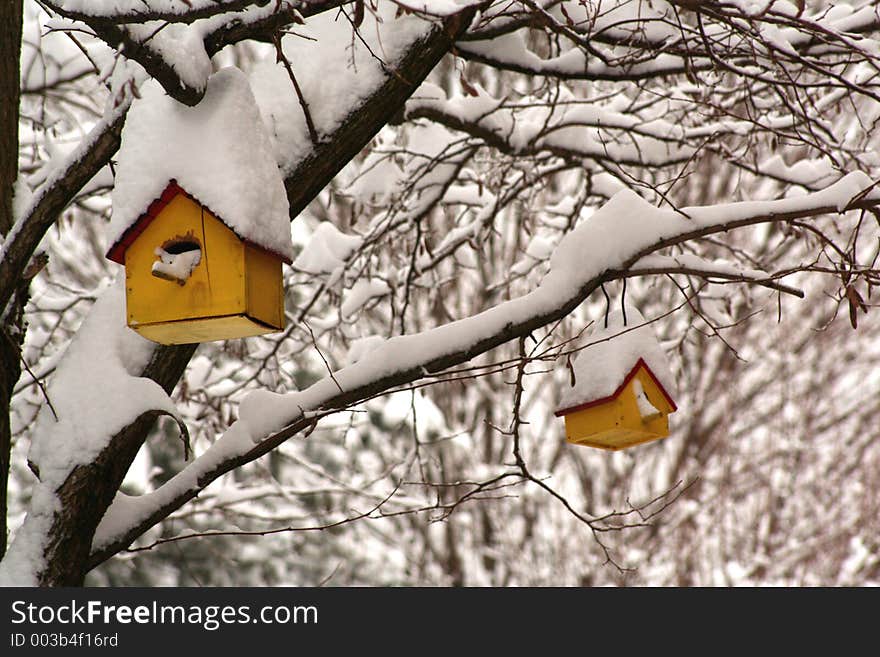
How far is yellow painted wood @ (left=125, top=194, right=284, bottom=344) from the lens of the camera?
2203mm

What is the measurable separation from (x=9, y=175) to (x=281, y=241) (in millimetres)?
1129

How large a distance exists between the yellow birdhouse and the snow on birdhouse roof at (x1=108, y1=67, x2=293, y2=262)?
0.09 feet

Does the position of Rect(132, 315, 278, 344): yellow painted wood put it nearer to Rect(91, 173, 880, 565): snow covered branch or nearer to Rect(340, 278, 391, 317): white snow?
Rect(91, 173, 880, 565): snow covered branch

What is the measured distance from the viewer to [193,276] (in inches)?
88.5

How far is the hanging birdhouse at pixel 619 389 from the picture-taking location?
2.92 meters

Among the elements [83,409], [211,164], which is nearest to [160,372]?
[83,409]

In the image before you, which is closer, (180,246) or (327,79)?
(180,246)

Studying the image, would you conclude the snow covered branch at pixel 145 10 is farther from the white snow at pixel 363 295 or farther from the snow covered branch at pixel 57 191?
the white snow at pixel 363 295

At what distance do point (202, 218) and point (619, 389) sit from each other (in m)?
1.31

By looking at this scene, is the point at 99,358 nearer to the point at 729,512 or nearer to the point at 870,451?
the point at 729,512

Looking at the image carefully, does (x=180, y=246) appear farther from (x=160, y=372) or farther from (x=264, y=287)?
(x=160, y=372)

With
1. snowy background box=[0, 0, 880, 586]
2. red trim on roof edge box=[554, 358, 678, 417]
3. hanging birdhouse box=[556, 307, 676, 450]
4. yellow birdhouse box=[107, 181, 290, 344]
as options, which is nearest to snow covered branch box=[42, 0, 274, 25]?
snowy background box=[0, 0, 880, 586]

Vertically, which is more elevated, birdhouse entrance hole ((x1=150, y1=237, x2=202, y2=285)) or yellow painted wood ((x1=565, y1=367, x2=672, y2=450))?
birdhouse entrance hole ((x1=150, y1=237, x2=202, y2=285))

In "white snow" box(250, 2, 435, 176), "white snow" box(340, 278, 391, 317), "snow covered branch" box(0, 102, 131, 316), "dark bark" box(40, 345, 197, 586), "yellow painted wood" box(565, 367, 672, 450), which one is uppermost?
"white snow" box(340, 278, 391, 317)
